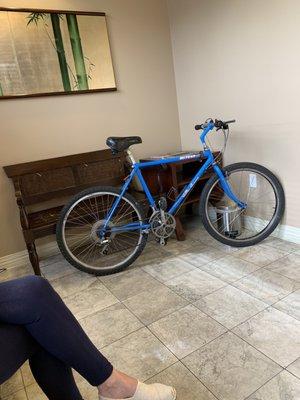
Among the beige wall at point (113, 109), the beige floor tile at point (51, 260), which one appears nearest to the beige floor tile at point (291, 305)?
the beige floor tile at point (51, 260)

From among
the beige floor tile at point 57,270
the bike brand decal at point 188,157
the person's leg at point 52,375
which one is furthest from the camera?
the bike brand decal at point 188,157

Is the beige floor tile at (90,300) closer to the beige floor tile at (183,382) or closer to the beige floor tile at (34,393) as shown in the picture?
the beige floor tile at (34,393)

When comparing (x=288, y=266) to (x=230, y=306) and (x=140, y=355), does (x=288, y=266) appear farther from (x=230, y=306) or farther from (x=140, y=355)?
(x=140, y=355)

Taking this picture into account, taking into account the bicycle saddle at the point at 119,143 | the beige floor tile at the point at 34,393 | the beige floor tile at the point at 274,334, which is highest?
the bicycle saddle at the point at 119,143

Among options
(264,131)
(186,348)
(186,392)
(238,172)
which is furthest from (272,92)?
(186,392)

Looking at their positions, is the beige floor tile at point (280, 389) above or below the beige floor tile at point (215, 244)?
above

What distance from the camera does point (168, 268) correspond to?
2107mm

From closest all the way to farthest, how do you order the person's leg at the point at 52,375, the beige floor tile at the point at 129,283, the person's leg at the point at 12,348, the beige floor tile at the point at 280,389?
the person's leg at the point at 12,348 → the person's leg at the point at 52,375 → the beige floor tile at the point at 280,389 → the beige floor tile at the point at 129,283

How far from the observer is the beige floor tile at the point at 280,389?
1.09 meters

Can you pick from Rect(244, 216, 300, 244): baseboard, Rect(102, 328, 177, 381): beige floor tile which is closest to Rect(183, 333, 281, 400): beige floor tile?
Rect(102, 328, 177, 381): beige floor tile

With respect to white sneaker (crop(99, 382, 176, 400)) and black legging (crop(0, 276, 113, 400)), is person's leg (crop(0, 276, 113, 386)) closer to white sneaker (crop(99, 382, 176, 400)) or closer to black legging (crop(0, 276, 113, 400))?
black legging (crop(0, 276, 113, 400))

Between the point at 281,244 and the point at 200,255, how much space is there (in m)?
0.60

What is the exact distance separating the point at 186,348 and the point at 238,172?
152cm

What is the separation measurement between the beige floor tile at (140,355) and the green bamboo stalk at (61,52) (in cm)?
189
